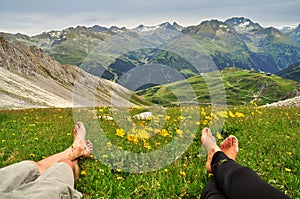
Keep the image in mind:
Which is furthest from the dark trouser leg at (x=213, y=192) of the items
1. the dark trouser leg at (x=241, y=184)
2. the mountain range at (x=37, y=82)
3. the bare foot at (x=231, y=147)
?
the mountain range at (x=37, y=82)

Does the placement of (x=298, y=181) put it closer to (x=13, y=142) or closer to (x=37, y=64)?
(x=13, y=142)

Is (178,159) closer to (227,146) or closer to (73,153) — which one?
(227,146)

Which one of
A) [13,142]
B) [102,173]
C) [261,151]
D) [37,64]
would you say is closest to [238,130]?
[261,151]

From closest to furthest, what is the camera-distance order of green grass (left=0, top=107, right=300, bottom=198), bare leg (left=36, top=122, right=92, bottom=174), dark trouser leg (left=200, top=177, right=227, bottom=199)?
1. dark trouser leg (left=200, top=177, right=227, bottom=199)
2. green grass (left=0, top=107, right=300, bottom=198)
3. bare leg (left=36, top=122, right=92, bottom=174)

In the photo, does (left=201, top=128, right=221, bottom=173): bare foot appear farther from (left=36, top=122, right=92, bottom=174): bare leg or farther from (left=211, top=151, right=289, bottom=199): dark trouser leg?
(left=36, top=122, right=92, bottom=174): bare leg

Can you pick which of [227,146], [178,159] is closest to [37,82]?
[178,159]

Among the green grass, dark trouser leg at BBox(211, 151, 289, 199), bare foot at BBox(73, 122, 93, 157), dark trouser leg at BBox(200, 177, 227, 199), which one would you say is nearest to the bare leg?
bare foot at BBox(73, 122, 93, 157)

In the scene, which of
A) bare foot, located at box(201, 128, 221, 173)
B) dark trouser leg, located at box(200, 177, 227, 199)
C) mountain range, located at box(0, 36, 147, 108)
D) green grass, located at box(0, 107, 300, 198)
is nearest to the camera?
dark trouser leg, located at box(200, 177, 227, 199)
